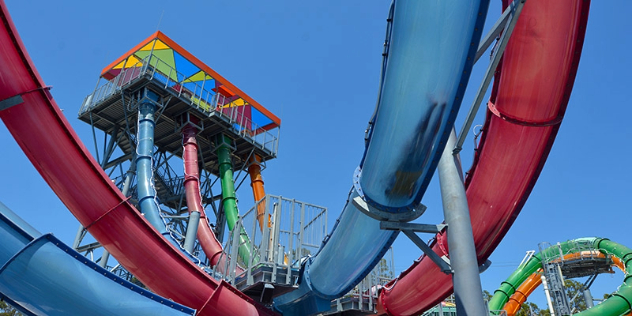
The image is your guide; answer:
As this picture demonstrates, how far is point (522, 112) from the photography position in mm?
5504

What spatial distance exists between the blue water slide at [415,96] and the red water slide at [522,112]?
4.99ft

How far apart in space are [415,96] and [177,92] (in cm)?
1451

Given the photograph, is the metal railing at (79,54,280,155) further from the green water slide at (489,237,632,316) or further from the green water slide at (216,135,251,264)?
the green water slide at (489,237,632,316)

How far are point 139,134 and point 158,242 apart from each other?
797 cm

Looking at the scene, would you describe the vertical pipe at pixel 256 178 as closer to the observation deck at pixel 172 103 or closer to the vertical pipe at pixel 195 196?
the observation deck at pixel 172 103

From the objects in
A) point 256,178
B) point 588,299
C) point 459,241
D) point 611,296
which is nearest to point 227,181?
point 256,178

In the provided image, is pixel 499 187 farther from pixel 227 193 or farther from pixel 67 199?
pixel 227 193

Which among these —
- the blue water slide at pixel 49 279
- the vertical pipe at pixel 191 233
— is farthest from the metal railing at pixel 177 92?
the blue water slide at pixel 49 279

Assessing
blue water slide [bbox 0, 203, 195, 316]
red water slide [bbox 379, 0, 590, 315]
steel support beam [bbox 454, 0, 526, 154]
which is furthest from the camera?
blue water slide [bbox 0, 203, 195, 316]

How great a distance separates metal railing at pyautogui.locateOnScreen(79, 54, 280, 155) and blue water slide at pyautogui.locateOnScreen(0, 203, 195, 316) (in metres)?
11.4

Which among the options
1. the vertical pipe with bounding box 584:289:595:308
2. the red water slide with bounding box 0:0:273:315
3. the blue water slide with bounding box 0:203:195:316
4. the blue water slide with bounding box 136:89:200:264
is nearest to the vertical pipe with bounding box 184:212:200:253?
the blue water slide with bounding box 136:89:200:264

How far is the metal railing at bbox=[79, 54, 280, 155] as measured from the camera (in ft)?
54.5

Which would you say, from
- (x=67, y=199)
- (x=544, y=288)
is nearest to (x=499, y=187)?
(x=67, y=199)

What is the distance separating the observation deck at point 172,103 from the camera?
1667cm
